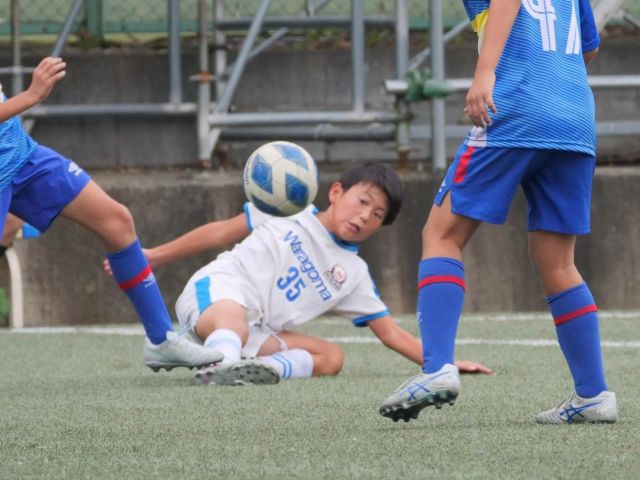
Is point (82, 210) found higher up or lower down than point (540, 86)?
lower down

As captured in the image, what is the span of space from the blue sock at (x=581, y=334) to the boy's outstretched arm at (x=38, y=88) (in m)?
1.50

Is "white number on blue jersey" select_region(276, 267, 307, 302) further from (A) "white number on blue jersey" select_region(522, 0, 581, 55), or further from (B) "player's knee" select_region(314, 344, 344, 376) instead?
(A) "white number on blue jersey" select_region(522, 0, 581, 55)

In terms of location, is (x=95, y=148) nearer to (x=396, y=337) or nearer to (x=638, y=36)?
(x=638, y=36)

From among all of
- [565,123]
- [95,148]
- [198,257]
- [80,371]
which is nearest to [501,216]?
[565,123]

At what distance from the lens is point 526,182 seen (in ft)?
12.2

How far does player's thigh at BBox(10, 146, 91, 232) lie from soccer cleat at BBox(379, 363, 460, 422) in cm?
165

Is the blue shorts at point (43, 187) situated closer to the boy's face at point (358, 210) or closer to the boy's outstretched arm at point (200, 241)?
the boy's outstretched arm at point (200, 241)

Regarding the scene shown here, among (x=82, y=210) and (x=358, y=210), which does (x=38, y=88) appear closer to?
(x=82, y=210)

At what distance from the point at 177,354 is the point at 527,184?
1.64 metres

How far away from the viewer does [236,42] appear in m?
9.45

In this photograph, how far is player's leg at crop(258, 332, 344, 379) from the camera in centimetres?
521

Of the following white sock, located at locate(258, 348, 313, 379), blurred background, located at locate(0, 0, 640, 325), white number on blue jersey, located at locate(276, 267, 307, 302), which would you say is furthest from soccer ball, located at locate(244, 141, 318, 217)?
blurred background, located at locate(0, 0, 640, 325)

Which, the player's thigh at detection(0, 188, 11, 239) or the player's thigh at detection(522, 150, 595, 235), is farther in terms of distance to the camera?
the player's thigh at detection(0, 188, 11, 239)

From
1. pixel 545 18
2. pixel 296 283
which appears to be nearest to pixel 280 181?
pixel 296 283
